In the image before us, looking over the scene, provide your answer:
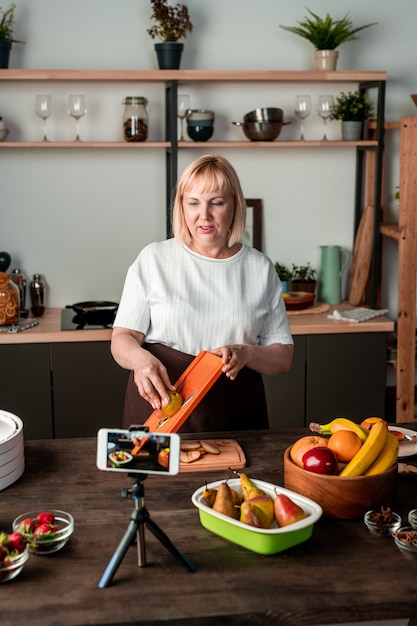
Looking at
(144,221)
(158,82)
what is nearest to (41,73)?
(158,82)

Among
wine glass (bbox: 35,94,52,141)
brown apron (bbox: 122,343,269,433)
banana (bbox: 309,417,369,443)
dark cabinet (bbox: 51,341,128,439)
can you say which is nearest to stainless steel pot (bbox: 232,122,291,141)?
wine glass (bbox: 35,94,52,141)

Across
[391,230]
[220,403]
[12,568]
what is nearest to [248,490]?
[12,568]

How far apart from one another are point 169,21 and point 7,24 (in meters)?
0.81

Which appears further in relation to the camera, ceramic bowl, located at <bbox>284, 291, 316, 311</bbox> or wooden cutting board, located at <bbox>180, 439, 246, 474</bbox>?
ceramic bowl, located at <bbox>284, 291, 316, 311</bbox>

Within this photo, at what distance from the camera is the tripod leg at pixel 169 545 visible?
5.21 ft

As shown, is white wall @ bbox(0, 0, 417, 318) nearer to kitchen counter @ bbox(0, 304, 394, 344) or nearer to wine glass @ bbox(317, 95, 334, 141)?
wine glass @ bbox(317, 95, 334, 141)

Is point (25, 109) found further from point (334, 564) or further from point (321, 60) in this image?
point (334, 564)

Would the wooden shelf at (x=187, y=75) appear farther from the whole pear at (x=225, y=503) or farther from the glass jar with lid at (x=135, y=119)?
the whole pear at (x=225, y=503)

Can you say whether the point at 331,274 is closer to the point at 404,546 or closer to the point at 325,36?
the point at 325,36

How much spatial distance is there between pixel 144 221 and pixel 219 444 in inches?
93.4

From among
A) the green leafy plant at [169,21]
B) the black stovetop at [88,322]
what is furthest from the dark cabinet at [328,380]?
the green leafy plant at [169,21]

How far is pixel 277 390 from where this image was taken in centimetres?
409

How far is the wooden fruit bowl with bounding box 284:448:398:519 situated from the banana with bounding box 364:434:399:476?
2 centimetres

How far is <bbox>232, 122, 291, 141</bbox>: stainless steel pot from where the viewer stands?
13.6 feet
